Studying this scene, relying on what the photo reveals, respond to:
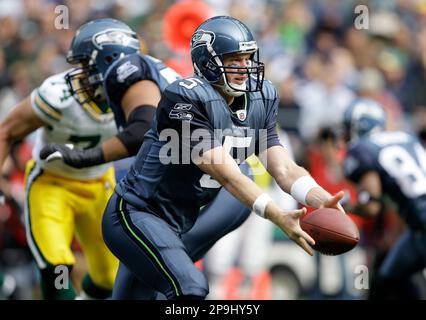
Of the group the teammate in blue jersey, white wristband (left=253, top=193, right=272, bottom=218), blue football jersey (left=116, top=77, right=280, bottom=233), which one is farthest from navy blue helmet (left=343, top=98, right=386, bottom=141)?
white wristband (left=253, top=193, right=272, bottom=218)

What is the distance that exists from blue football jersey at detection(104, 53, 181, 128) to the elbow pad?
7.7 inches

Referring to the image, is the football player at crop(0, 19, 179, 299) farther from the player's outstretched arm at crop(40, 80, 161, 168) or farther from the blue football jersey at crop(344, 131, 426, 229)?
the blue football jersey at crop(344, 131, 426, 229)

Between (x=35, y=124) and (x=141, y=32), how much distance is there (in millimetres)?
4741

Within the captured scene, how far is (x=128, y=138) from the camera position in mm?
5547

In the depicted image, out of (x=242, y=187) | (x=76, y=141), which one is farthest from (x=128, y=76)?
(x=242, y=187)

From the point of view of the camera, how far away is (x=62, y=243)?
20.8ft

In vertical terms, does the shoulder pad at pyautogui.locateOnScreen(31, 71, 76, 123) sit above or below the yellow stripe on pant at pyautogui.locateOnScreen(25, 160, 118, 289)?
above

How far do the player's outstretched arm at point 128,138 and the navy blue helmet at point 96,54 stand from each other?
406mm

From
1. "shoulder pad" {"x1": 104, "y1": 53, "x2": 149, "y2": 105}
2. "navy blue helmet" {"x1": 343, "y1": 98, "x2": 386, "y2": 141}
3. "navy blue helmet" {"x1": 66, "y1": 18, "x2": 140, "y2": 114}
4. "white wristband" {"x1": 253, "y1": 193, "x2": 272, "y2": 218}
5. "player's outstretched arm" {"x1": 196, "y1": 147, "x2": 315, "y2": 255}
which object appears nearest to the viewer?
"player's outstretched arm" {"x1": 196, "y1": 147, "x2": 315, "y2": 255}

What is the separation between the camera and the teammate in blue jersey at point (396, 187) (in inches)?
293

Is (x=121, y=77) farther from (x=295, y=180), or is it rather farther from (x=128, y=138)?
(x=295, y=180)

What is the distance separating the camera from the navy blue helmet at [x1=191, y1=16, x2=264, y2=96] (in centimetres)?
492

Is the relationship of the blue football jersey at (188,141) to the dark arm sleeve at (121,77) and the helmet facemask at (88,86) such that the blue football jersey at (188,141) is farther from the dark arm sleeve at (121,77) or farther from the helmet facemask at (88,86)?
the helmet facemask at (88,86)

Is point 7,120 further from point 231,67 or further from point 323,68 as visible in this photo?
point 323,68
